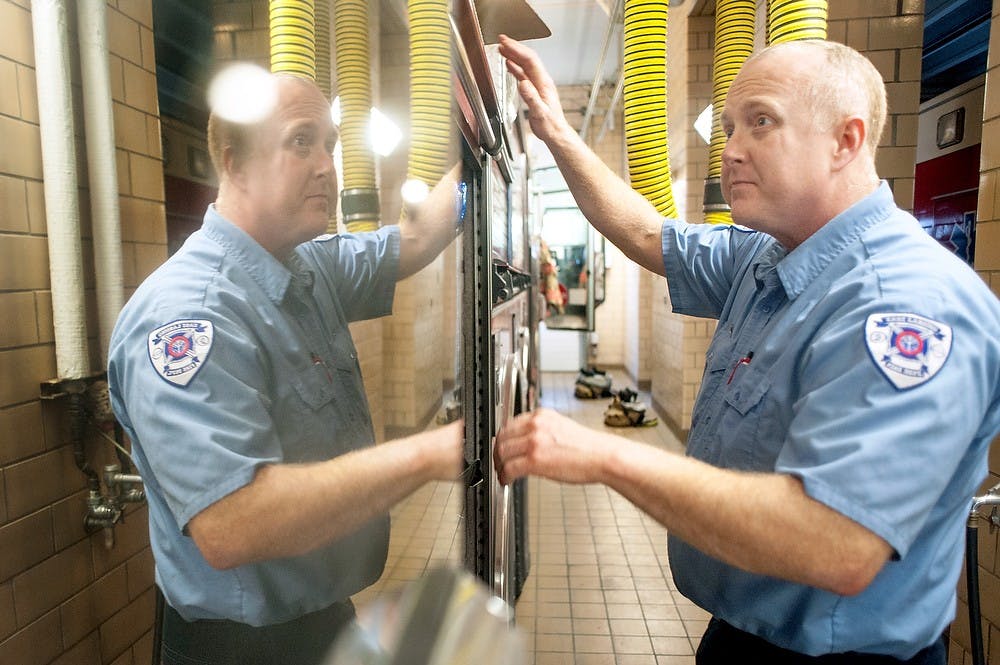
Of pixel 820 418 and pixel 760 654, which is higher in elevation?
pixel 820 418

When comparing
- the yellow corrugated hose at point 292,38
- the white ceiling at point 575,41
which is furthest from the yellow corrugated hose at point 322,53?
the white ceiling at point 575,41

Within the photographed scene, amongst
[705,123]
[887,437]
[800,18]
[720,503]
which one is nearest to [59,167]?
[720,503]

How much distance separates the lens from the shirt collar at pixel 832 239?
866 millimetres

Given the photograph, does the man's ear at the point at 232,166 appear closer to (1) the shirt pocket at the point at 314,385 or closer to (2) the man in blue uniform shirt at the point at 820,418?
(1) the shirt pocket at the point at 314,385

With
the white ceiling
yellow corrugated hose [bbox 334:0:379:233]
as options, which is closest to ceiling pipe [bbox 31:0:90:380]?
yellow corrugated hose [bbox 334:0:379:233]

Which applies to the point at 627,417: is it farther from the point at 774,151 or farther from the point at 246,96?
the point at 246,96

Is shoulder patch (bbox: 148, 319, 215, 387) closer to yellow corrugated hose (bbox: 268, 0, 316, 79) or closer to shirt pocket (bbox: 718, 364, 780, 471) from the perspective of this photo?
yellow corrugated hose (bbox: 268, 0, 316, 79)

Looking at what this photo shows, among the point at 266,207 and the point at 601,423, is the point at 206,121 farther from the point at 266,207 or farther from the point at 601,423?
the point at 601,423

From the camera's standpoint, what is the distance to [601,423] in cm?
521

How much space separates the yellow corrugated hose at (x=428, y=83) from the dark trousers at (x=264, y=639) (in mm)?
358

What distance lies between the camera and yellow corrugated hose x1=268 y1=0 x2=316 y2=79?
0.37 m

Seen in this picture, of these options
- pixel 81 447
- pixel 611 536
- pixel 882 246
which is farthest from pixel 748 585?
pixel 611 536

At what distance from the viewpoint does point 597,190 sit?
1.28m

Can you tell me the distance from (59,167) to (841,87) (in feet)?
3.39
